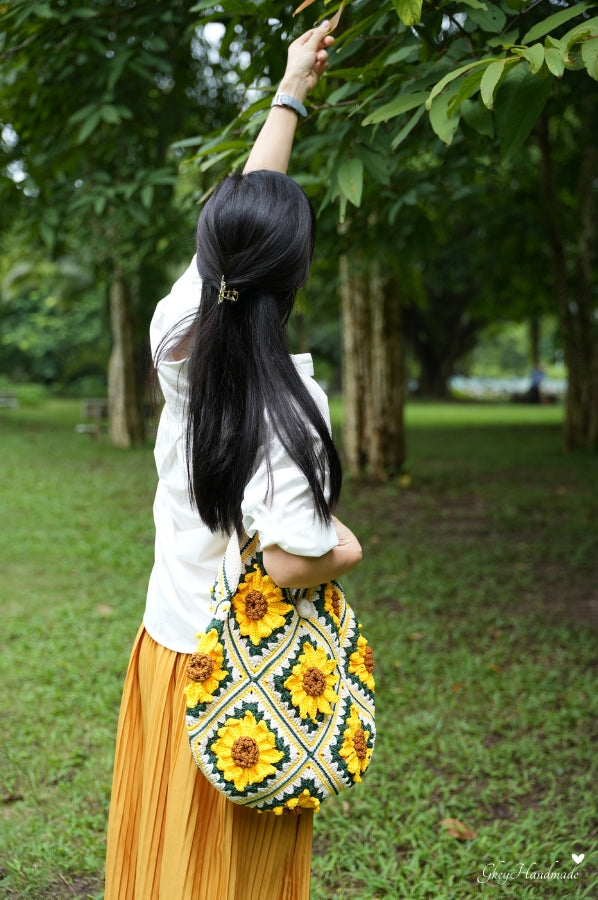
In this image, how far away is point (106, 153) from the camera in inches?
185

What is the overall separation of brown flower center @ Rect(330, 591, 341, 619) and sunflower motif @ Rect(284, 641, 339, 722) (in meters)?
0.09

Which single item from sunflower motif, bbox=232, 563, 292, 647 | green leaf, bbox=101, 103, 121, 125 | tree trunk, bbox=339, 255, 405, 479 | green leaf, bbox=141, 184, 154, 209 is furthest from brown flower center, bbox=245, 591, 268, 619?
tree trunk, bbox=339, 255, 405, 479

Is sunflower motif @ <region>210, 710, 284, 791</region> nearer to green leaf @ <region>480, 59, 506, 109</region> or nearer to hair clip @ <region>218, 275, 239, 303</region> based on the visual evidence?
hair clip @ <region>218, 275, 239, 303</region>

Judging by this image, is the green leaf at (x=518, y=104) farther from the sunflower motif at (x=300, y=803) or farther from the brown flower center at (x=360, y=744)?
the sunflower motif at (x=300, y=803)

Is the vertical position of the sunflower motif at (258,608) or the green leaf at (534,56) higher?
the green leaf at (534,56)

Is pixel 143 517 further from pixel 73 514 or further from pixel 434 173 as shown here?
pixel 434 173

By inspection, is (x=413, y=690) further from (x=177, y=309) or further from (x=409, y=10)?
(x=409, y=10)

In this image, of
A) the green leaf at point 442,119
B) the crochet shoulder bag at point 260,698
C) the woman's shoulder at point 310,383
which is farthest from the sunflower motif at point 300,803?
the green leaf at point 442,119

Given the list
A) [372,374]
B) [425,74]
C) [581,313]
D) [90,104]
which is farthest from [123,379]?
[425,74]

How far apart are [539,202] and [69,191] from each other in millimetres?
8296

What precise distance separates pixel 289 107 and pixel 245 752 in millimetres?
1424

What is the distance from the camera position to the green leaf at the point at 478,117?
7.10 ft

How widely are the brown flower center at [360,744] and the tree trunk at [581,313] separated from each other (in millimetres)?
9805

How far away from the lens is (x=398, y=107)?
211 cm
